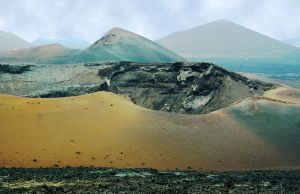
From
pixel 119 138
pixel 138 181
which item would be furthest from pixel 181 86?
pixel 138 181

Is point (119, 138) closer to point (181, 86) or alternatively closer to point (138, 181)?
point (138, 181)

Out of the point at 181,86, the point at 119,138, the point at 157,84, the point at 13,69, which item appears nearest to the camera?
the point at 119,138

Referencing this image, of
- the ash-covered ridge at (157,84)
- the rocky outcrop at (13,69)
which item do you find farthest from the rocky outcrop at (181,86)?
the rocky outcrop at (13,69)

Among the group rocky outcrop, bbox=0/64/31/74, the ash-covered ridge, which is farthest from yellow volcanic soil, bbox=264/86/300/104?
rocky outcrop, bbox=0/64/31/74

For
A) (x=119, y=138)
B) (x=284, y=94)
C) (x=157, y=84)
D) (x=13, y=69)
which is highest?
(x=13, y=69)

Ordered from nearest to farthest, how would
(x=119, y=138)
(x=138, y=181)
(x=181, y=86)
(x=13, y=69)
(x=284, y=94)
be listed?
(x=138, y=181), (x=119, y=138), (x=284, y=94), (x=181, y=86), (x=13, y=69)

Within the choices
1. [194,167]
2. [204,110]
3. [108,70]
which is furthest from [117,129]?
[108,70]

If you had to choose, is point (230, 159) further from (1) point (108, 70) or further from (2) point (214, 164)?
(1) point (108, 70)
